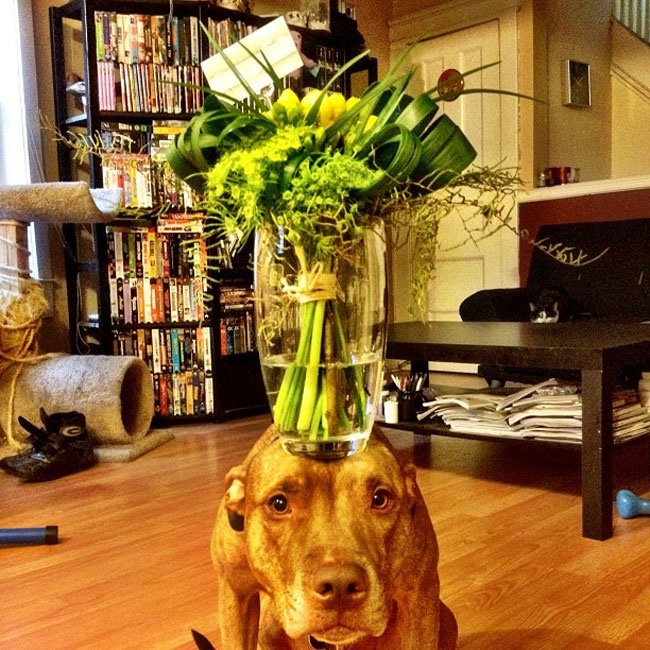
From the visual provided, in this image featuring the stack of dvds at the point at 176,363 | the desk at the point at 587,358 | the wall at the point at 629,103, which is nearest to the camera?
the desk at the point at 587,358

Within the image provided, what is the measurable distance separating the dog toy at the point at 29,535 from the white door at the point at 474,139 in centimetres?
287

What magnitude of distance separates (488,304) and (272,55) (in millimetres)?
2668

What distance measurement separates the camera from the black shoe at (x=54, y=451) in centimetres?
235

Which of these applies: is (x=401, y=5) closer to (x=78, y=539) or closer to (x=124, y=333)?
(x=124, y=333)

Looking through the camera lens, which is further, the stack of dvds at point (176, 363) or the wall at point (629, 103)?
the wall at point (629, 103)

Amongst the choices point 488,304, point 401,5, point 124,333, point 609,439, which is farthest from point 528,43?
point 609,439

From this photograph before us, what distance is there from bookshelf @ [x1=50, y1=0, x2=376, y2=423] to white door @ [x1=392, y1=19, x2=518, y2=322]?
1.47 meters

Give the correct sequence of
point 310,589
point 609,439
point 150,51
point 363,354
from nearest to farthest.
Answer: point 310,589 → point 363,354 → point 609,439 → point 150,51

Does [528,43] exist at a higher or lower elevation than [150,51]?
higher

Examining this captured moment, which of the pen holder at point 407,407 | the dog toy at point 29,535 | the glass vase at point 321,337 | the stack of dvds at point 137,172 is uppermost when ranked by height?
the stack of dvds at point 137,172

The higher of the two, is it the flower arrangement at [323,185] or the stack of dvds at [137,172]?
the stack of dvds at [137,172]

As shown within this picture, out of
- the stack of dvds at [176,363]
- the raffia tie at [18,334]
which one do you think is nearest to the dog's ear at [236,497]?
the raffia tie at [18,334]

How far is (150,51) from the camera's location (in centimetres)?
314

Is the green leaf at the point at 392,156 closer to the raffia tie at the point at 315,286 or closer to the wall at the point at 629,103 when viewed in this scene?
the raffia tie at the point at 315,286
